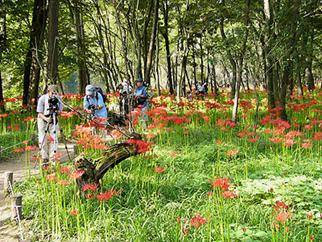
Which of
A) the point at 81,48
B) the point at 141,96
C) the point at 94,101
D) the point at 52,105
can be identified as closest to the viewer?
the point at 52,105

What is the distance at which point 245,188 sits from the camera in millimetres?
5148

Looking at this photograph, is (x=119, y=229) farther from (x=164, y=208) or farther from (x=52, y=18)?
(x=52, y=18)

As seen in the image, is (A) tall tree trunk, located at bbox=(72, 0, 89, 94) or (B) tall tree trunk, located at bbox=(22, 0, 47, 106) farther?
(A) tall tree trunk, located at bbox=(72, 0, 89, 94)

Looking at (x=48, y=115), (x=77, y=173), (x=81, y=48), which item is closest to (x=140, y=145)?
(x=77, y=173)

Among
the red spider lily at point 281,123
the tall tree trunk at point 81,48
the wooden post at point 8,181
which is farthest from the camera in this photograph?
the tall tree trunk at point 81,48

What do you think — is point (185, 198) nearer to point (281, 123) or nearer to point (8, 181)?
point (8, 181)

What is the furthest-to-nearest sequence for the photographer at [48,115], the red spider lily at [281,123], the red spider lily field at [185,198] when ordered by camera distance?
the red spider lily at [281,123]
the photographer at [48,115]
the red spider lily field at [185,198]

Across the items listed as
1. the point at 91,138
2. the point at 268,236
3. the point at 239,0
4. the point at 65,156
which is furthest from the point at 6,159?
the point at 239,0

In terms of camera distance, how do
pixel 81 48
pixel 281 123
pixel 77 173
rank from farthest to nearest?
pixel 81 48 < pixel 281 123 < pixel 77 173

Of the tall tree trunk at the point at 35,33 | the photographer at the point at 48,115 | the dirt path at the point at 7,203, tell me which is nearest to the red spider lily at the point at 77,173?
the dirt path at the point at 7,203

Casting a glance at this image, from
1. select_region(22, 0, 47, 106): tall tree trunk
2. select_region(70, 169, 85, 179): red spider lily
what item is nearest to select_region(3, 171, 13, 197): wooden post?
select_region(70, 169, 85, 179): red spider lily

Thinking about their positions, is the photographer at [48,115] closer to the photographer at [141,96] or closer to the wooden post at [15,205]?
the wooden post at [15,205]

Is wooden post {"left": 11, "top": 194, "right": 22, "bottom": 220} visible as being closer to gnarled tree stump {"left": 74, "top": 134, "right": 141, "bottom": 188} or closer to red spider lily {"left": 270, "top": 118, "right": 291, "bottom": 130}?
gnarled tree stump {"left": 74, "top": 134, "right": 141, "bottom": 188}

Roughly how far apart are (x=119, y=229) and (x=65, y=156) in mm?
4639
